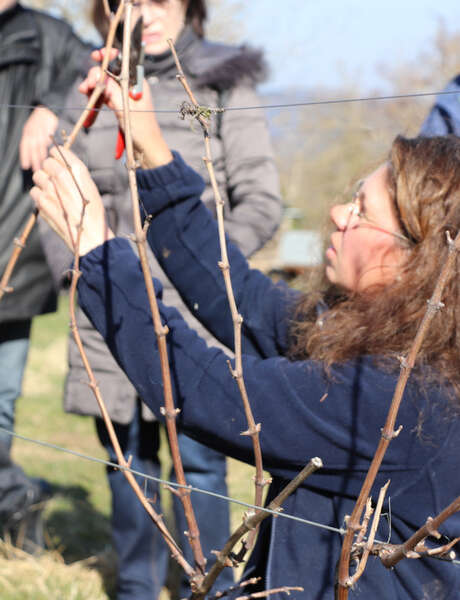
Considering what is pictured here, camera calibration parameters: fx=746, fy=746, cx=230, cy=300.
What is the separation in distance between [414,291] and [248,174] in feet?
3.72

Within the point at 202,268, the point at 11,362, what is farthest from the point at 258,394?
the point at 11,362

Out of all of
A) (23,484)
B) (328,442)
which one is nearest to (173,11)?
(328,442)

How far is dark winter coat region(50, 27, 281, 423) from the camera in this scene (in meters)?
2.21

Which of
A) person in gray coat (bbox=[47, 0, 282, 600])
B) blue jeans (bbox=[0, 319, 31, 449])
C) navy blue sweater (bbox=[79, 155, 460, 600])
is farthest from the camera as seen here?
blue jeans (bbox=[0, 319, 31, 449])

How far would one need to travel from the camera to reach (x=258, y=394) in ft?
3.82

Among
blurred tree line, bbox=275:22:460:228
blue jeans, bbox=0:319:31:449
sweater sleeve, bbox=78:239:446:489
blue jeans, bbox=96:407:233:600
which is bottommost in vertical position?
blue jeans, bbox=96:407:233:600

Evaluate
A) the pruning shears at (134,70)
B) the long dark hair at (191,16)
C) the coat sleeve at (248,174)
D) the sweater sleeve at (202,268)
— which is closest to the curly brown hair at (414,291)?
the sweater sleeve at (202,268)

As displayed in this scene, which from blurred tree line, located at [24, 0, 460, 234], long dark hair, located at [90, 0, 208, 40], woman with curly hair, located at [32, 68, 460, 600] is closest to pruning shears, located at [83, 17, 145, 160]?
woman with curly hair, located at [32, 68, 460, 600]

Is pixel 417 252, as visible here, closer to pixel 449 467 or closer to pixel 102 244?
pixel 449 467

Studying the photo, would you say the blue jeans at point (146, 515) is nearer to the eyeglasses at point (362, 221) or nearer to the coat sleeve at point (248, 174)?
the coat sleeve at point (248, 174)

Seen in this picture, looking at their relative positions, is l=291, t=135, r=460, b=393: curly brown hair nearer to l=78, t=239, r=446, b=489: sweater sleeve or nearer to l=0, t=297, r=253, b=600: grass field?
l=78, t=239, r=446, b=489: sweater sleeve

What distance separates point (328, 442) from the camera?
3.77 ft

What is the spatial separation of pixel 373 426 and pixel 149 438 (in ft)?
4.62

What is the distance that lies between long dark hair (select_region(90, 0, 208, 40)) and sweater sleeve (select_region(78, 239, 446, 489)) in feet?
4.44
